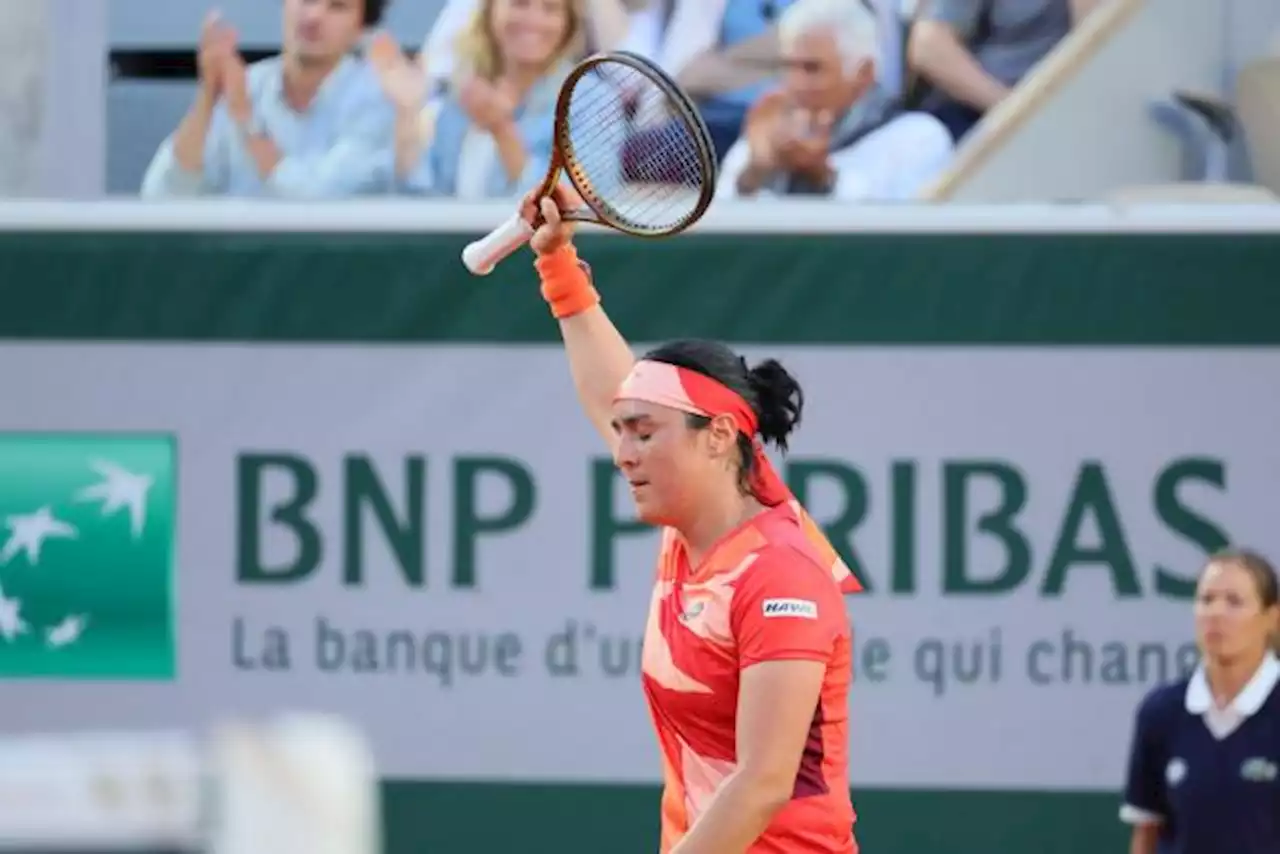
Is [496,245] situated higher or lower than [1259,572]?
higher

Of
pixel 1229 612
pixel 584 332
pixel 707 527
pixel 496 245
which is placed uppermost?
pixel 496 245

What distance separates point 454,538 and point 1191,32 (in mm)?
2389

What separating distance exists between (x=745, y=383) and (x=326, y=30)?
3.35 metres

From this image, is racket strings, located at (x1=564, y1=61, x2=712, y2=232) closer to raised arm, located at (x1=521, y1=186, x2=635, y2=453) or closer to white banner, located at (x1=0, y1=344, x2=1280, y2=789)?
raised arm, located at (x1=521, y1=186, x2=635, y2=453)

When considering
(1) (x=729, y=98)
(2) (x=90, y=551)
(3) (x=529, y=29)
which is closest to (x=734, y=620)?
(2) (x=90, y=551)

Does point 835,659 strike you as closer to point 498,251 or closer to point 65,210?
point 498,251

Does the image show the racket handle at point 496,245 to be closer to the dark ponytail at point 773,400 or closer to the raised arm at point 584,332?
the raised arm at point 584,332

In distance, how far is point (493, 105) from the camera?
6.45m

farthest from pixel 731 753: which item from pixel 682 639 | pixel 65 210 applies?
pixel 65 210

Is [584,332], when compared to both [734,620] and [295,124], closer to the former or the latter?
[734,620]

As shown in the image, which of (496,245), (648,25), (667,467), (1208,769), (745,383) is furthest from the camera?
(648,25)

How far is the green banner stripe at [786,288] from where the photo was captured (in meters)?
6.08

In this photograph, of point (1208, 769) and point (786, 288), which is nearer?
point (1208, 769)

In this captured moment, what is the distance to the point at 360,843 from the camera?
1.19 m
